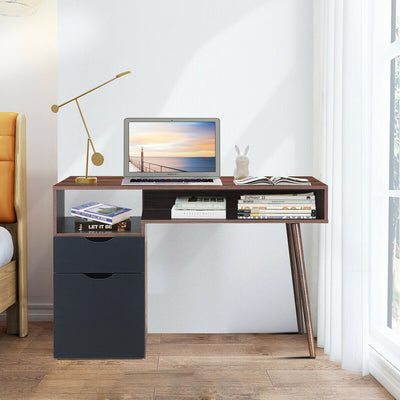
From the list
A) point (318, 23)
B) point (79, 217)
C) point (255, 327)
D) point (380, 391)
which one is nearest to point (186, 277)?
point (255, 327)

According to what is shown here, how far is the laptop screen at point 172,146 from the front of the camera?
8.37 ft

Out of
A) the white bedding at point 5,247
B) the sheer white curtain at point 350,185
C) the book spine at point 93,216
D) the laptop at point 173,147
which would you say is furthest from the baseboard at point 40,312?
the sheer white curtain at point 350,185

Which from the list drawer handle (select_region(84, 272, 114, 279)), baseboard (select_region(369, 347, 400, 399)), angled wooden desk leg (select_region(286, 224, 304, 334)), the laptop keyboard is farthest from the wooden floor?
the laptop keyboard

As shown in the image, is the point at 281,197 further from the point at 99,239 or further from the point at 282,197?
the point at 99,239

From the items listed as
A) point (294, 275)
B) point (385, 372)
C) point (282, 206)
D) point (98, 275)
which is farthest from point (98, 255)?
point (385, 372)

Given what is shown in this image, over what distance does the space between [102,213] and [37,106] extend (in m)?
0.98

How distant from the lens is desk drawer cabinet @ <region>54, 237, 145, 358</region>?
7.79 ft

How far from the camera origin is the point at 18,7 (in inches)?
109

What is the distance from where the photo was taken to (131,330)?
7.86 feet

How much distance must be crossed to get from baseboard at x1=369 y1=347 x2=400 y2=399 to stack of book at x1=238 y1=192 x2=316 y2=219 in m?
0.65

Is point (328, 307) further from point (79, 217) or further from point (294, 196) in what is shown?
point (79, 217)

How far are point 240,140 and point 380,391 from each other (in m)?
1.41

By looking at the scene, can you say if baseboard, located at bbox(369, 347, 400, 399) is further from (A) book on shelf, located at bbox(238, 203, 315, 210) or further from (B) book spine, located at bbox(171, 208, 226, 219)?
(B) book spine, located at bbox(171, 208, 226, 219)

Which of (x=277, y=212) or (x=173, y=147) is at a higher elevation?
(x=173, y=147)
